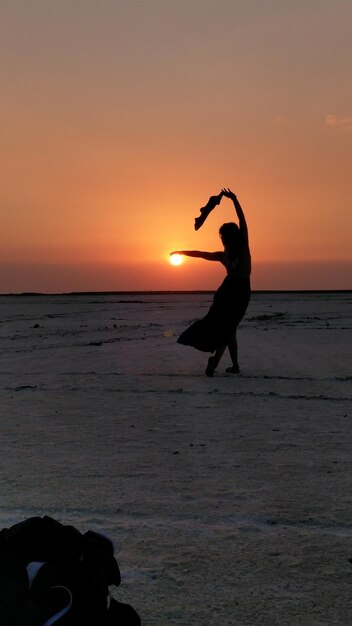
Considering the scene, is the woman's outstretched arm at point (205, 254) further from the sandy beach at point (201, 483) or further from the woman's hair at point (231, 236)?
the sandy beach at point (201, 483)

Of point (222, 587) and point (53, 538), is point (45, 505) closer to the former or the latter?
point (222, 587)

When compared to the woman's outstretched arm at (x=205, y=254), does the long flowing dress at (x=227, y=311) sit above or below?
below

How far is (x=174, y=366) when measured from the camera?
10031 mm

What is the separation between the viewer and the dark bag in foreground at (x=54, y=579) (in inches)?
71.3

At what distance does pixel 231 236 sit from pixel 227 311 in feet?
3.28

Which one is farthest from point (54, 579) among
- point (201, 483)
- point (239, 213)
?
point (239, 213)

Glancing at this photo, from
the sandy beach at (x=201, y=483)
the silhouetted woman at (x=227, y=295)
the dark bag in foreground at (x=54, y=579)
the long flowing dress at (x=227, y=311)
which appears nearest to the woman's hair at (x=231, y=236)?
the silhouetted woman at (x=227, y=295)

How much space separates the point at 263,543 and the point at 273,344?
36.0 ft

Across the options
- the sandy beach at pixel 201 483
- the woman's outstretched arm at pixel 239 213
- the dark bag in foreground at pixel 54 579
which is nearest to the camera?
the dark bag in foreground at pixel 54 579

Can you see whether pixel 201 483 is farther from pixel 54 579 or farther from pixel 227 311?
pixel 227 311

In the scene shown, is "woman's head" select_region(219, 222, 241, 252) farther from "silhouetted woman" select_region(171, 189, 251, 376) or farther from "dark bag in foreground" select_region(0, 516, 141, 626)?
→ "dark bag in foreground" select_region(0, 516, 141, 626)

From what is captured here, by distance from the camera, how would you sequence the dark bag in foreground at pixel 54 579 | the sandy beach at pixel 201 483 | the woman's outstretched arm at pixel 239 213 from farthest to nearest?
the woman's outstretched arm at pixel 239 213 < the sandy beach at pixel 201 483 < the dark bag in foreground at pixel 54 579

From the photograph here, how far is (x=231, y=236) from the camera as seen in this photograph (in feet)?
28.1

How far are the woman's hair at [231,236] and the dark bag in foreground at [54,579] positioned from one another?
6.69m
